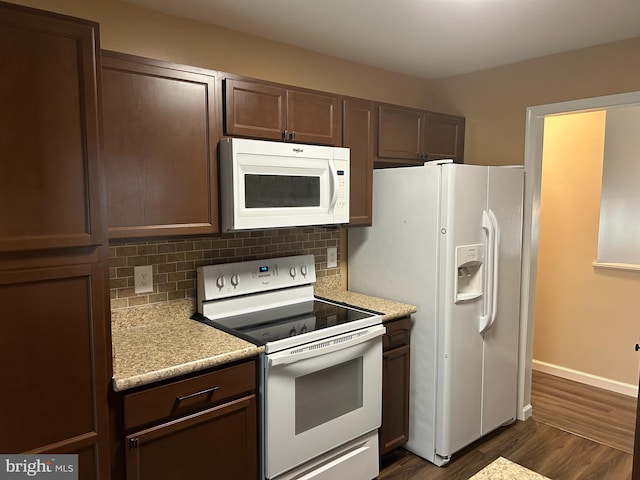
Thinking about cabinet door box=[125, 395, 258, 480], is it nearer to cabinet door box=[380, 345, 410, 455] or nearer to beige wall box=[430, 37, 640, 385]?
cabinet door box=[380, 345, 410, 455]

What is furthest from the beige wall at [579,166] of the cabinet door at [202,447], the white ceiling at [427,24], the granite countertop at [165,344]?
the cabinet door at [202,447]

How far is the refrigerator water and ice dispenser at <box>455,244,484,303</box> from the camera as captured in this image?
257 cm

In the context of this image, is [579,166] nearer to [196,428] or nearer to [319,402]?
[319,402]

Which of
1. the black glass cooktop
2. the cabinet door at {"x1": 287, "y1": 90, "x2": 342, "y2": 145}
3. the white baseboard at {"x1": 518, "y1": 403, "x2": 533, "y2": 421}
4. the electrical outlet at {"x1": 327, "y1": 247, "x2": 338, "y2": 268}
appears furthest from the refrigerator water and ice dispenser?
the white baseboard at {"x1": 518, "y1": 403, "x2": 533, "y2": 421}

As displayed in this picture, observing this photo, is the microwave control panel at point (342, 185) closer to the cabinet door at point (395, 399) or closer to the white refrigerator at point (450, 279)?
the white refrigerator at point (450, 279)

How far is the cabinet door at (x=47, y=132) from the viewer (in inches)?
52.2

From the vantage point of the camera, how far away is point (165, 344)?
194cm

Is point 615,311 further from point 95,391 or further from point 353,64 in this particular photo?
point 95,391

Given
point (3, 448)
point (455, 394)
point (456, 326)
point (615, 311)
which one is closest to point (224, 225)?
point (3, 448)

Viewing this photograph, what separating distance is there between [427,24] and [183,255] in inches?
67.2

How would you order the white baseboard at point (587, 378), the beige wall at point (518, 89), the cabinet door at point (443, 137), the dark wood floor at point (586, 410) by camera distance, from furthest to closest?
the white baseboard at point (587, 378) < the cabinet door at point (443, 137) < the dark wood floor at point (586, 410) < the beige wall at point (518, 89)

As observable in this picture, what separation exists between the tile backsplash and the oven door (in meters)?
0.70

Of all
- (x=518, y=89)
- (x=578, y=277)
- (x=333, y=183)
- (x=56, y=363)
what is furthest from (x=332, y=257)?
(x=578, y=277)

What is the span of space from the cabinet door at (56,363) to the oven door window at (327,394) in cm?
83
